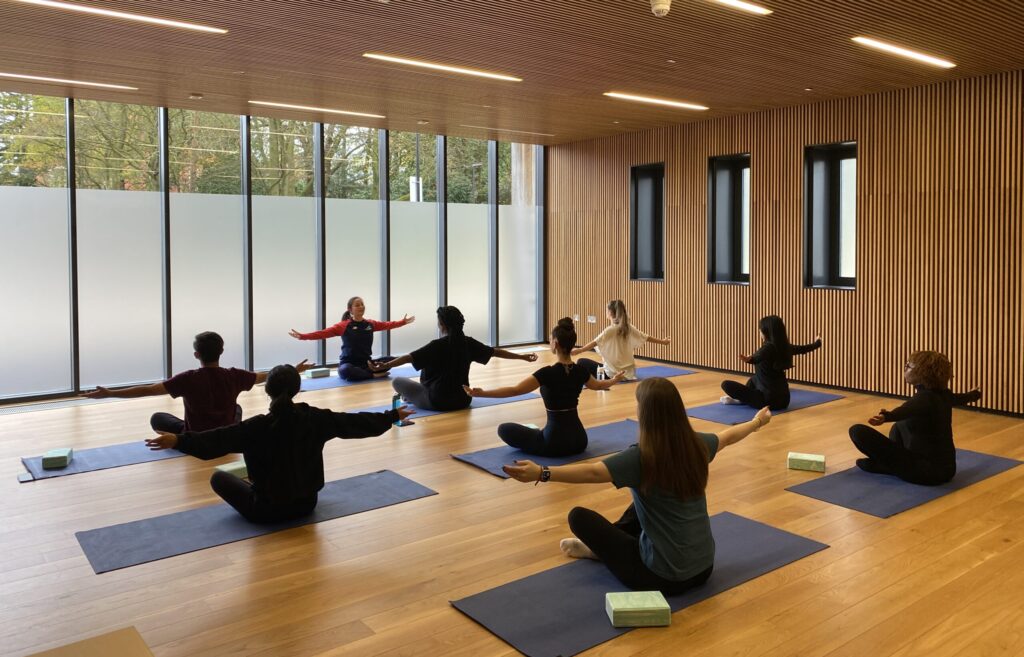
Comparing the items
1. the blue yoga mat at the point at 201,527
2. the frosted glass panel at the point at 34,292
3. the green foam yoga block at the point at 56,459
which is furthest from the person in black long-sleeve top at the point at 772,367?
the frosted glass panel at the point at 34,292

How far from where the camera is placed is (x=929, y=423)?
4688mm

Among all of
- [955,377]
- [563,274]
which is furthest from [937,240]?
[563,274]

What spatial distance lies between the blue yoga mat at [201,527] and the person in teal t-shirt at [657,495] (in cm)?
159

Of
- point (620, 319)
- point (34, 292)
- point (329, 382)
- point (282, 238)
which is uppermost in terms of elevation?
point (282, 238)

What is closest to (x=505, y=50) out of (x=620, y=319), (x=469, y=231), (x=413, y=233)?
(x=620, y=319)

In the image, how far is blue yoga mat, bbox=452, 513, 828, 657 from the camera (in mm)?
2936

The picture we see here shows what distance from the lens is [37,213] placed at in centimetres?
777

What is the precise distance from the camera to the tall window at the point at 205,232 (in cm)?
858

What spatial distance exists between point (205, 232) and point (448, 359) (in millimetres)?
3515

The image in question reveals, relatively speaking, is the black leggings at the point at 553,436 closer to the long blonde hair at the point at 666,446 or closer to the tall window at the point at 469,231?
the long blonde hair at the point at 666,446

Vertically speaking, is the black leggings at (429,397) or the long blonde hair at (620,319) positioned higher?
the long blonde hair at (620,319)

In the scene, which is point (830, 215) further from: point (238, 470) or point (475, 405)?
point (238, 470)

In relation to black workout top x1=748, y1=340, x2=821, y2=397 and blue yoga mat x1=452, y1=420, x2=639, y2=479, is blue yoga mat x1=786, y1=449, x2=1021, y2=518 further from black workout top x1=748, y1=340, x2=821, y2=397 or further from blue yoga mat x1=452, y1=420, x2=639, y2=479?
black workout top x1=748, y1=340, x2=821, y2=397

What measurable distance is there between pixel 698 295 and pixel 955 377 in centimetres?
306
